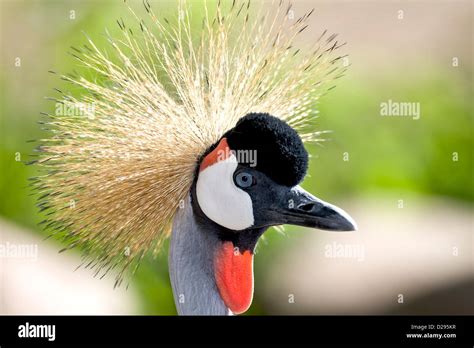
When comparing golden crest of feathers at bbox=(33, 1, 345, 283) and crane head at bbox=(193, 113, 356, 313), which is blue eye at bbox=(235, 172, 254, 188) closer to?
crane head at bbox=(193, 113, 356, 313)

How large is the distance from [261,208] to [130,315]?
4.23 feet

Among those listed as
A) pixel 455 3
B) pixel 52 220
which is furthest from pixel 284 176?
pixel 455 3

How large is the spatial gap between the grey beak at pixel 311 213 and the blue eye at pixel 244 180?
135 millimetres

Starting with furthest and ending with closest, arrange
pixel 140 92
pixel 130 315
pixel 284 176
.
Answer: pixel 130 315 → pixel 140 92 → pixel 284 176

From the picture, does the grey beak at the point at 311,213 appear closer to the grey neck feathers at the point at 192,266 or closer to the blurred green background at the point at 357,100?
the grey neck feathers at the point at 192,266

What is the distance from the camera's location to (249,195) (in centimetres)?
230

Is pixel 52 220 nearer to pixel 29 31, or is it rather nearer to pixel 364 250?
pixel 29 31

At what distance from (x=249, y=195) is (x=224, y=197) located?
9 cm
